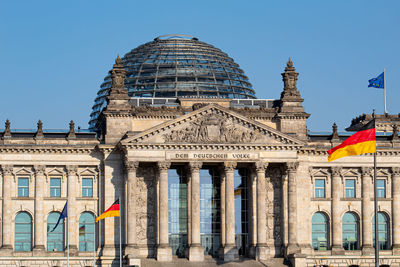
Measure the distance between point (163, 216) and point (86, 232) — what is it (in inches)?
371

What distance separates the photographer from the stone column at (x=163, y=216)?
3844 inches

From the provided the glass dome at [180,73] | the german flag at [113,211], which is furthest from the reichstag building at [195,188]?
the glass dome at [180,73]

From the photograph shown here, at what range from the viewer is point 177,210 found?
10325cm

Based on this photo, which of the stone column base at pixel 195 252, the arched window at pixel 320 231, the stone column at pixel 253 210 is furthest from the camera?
the arched window at pixel 320 231

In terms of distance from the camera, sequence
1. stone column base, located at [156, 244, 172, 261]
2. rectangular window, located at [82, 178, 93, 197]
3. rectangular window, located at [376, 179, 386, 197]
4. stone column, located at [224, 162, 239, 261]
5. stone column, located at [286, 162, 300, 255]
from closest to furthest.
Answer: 1. stone column base, located at [156, 244, 172, 261]
2. stone column, located at [224, 162, 239, 261]
3. stone column, located at [286, 162, 300, 255]
4. rectangular window, located at [82, 178, 93, 197]
5. rectangular window, located at [376, 179, 386, 197]

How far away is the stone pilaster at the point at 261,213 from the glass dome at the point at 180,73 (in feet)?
60.6

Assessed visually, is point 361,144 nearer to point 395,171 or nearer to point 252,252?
point 252,252

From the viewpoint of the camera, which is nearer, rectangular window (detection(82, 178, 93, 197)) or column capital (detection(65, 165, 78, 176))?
column capital (detection(65, 165, 78, 176))

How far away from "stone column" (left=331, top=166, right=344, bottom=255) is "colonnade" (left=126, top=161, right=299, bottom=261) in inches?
244

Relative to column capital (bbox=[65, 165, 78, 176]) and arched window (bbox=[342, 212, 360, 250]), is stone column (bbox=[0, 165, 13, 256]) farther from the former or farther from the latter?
arched window (bbox=[342, 212, 360, 250])

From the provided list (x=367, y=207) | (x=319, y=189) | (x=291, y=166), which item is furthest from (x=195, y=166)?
(x=367, y=207)

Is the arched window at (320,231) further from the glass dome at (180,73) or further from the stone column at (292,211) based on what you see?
the glass dome at (180,73)

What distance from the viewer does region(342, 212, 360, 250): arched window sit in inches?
4200

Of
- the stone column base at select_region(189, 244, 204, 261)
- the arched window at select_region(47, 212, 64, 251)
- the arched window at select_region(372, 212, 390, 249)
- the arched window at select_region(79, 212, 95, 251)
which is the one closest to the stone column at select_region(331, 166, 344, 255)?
the arched window at select_region(372, 212, 390, 249)
